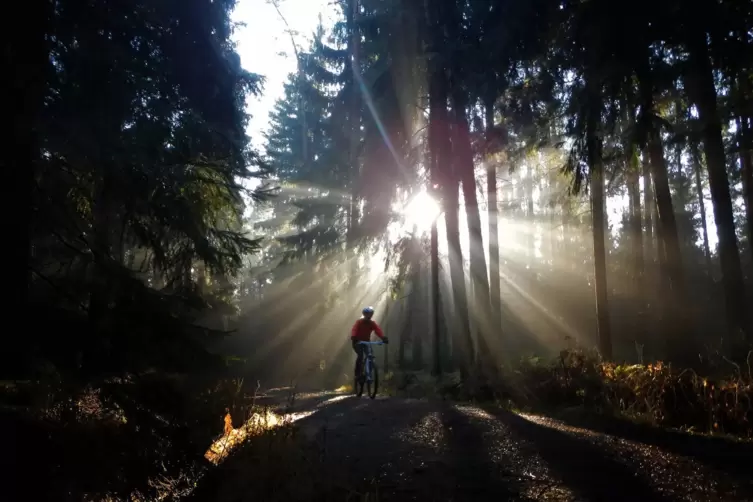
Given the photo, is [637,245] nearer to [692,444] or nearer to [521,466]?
[692,444]

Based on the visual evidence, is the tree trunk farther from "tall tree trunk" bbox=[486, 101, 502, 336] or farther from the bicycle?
the bicycle

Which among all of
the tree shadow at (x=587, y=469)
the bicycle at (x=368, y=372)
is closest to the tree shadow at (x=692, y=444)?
the tree shadow at (x=587, y=469)

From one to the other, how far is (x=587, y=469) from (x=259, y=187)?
1093cm

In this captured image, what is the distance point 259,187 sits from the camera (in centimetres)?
1381

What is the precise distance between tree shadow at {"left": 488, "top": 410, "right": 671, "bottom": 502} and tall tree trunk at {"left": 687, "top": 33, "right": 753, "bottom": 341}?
26.9ft

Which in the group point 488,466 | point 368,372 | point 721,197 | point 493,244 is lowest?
point 488,466

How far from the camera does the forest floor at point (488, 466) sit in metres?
4.11

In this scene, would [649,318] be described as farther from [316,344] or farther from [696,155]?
[316,344]

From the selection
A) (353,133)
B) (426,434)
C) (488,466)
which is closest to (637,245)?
(353,133)

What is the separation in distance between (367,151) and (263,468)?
48.7 feet

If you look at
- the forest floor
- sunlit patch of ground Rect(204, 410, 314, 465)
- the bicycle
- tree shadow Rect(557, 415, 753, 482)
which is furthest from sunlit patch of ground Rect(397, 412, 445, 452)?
the bicycle

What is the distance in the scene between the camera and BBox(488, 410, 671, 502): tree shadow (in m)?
4.03

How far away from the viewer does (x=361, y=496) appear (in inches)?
155

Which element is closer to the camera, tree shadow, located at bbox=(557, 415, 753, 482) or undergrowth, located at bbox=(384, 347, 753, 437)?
tree shadow, located at bbox=(557, 415, 753, 482)
